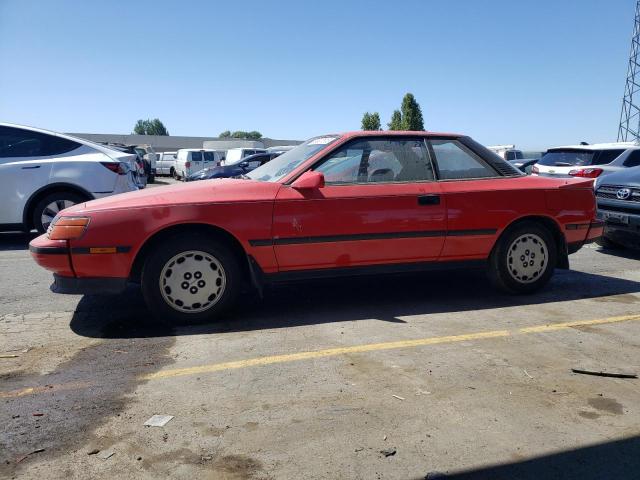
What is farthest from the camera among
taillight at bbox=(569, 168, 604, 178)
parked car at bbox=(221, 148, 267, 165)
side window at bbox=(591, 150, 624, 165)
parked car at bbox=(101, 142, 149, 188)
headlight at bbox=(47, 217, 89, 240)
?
parked car at bbox=(221, 148, 267, 165)

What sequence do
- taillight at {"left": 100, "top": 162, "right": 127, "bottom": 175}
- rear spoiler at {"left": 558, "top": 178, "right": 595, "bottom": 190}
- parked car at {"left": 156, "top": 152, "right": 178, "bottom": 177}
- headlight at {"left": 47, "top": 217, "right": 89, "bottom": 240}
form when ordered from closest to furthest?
headlight at {"left": 47, "top": 217, "right": 89, "bottom": 240} → rear spoiler at {"left": 558, "top": 178, "right": 595, "bottom": 190} → taillight at {"left": 100, "top": 162, "right": 127, "bottom": 175} → parked car at {"left": 156, "top": 152, "right": 178, "bottom": 177}

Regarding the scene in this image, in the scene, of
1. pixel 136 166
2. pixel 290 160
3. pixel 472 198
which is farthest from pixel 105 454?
pixel 136 166

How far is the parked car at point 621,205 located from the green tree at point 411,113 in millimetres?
44868

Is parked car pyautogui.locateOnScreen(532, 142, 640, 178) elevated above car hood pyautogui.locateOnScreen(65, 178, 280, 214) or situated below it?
above

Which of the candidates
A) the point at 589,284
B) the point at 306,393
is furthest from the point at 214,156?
the point at 306,393

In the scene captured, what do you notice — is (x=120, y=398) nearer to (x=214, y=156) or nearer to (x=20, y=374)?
(x=20, y=374)

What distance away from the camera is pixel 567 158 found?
1127 cm

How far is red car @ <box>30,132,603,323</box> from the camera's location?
13.5 ft

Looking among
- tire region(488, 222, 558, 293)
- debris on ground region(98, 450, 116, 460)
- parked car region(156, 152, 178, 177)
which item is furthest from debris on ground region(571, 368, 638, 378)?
parked car region(156, 152, 178, 177)

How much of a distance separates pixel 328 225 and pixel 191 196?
1130 mm

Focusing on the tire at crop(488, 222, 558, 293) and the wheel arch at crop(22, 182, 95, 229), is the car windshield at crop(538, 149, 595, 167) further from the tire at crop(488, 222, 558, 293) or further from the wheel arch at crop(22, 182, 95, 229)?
the wheel arch at crop(22, 182, 95, 229)

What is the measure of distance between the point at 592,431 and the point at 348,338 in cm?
177

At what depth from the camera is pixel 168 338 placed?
159 inches

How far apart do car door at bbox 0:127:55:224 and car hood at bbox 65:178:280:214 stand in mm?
3755
